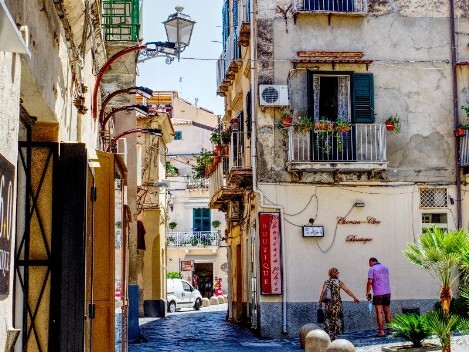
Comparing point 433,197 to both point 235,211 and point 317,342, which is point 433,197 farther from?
point 317,342

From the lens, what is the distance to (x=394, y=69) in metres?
22.6

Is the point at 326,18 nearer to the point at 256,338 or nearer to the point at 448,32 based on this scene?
the point at 448,32

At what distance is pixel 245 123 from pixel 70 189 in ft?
48.5

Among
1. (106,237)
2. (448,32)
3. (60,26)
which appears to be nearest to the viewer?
(60,26)

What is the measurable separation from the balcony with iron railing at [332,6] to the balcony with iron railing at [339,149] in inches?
122

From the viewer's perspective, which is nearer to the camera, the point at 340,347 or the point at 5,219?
the point at 5,219

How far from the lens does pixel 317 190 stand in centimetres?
2200

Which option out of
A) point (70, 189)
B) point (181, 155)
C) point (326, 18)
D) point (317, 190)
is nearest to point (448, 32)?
point (326, 18)

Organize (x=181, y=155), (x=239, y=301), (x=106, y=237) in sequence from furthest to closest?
(x=181, y=155), (x=239, y=301), (x=106, y=237)

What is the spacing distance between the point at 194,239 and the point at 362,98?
37037mm

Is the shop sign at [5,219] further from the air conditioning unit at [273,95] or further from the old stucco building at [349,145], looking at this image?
the air conditioning unit at [273,95]

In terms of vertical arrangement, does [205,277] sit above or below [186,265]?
below

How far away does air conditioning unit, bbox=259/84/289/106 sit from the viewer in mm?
21719

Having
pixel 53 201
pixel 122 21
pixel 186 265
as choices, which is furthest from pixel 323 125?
pixel 186 265
